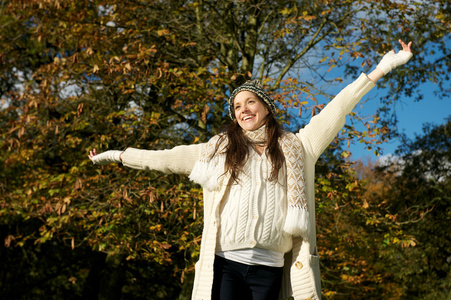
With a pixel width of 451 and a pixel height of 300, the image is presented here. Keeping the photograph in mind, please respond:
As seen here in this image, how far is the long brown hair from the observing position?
251 cm

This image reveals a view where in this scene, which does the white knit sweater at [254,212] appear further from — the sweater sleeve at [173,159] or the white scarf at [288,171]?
the sweater sleeve at [173,159]

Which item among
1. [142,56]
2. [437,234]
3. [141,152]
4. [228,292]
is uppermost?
[142,56]

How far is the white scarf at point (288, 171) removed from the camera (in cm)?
240

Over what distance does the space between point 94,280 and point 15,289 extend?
2346 mm

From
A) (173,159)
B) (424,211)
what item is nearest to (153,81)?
(173,159)

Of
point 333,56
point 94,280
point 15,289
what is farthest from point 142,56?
point 15,289

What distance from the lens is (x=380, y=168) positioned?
12242 millimetres

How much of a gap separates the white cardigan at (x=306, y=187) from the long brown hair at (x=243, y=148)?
128 mm

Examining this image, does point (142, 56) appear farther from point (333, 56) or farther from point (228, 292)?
point (228, 292)

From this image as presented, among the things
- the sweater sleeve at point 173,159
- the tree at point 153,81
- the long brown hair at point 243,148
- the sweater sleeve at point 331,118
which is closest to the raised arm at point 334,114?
the sweater sleeve at point 331,118

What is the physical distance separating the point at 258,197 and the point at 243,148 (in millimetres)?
287

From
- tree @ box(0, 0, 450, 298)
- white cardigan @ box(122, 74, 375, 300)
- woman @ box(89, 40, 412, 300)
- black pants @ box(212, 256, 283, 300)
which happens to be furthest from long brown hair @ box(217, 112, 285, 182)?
tree @ box(0, 0, 450, 298)

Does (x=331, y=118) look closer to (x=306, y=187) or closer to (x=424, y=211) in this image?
(x=306, y=187)

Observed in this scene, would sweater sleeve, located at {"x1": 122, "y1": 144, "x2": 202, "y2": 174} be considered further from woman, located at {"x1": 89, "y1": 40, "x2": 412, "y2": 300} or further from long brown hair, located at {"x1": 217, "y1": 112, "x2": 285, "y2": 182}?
long brown hair, located at {"x1": 217, "y1": 112, "x2": 285, "y2": 182}
